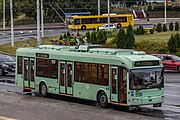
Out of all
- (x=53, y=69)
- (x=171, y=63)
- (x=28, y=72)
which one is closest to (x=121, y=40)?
(x=171, y=63)

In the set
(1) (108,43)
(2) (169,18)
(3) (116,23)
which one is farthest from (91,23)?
(1) (108,43)

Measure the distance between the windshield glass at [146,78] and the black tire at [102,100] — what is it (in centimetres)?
166

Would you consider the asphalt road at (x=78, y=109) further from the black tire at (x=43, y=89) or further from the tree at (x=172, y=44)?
the tree at (x=172, y=44)

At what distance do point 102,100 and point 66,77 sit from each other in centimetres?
293

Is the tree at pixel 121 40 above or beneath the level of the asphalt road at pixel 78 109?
above

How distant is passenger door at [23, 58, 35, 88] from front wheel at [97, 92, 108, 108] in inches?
213

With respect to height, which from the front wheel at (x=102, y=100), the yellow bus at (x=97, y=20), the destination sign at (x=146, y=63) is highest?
the yellow bus at (x=97, y=20)

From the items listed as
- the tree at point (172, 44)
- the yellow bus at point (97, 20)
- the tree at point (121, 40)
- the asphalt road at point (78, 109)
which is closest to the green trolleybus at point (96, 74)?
the asphalt road at point (78, 109)

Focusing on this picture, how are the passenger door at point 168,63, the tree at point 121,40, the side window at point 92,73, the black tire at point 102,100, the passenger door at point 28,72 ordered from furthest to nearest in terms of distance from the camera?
the tree at point 121,40, the passenger door at point 168,63, the passenger door at point 28,72, the side window at point 92,73, the black tire at point 102,100

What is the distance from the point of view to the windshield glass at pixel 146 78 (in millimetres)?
20844

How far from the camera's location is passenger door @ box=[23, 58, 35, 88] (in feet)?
89.0

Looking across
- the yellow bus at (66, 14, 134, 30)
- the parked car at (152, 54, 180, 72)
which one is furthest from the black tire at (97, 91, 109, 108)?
the yellow bus at (66, 14, 134, 30)

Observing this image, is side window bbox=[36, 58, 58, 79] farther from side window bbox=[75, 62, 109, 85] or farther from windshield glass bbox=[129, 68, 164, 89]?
A: windshield glass bbox=[129, 68, 164, 89]

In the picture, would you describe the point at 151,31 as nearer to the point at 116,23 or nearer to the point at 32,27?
the point at 116,23
